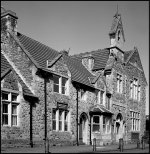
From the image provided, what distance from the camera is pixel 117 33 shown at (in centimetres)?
3491

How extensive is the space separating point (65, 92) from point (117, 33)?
1291cm

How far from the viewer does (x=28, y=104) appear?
21.4m

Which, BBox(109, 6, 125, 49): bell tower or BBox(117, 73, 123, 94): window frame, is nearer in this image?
BBox(117, 73, 123, 94): window frame

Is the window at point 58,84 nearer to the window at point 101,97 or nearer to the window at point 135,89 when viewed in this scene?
the window at point 101,97

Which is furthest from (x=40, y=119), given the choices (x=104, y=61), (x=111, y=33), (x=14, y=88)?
(x=111, y=33)

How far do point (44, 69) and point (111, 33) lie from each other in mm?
14418

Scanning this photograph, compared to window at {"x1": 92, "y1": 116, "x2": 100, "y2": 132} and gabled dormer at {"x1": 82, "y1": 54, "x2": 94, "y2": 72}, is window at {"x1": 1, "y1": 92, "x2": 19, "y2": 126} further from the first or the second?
gabled dormer at {"x1": 82, "y1": 54, "x2": 94, "y2": 72}

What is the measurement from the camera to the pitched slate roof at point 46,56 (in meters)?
24.5

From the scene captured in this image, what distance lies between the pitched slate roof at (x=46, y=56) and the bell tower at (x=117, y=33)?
5112mm

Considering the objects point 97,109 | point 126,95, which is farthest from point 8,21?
point 126,95

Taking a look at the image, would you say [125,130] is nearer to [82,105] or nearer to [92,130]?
[92,130]

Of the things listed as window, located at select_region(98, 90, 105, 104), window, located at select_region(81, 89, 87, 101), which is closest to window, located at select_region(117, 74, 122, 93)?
window, located at select_region(98, 90, 105, 104)

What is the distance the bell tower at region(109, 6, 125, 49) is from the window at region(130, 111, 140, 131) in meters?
9.16

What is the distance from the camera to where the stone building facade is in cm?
2070
